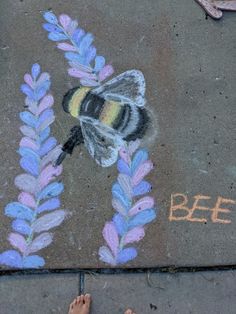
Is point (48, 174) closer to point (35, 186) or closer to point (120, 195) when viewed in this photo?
point (35, 186)

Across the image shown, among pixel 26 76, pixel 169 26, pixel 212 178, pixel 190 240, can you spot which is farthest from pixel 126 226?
pixel 169 26

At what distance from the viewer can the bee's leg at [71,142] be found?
10.7 feet

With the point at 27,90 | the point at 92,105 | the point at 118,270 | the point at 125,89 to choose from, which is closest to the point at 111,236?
the point at 118,270

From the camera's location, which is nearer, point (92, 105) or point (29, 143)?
point (29, 143)

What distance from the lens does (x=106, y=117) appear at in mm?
3410

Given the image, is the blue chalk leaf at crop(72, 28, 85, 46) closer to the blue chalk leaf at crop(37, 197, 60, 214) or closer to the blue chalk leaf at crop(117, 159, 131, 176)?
the blue chalk leaf at crop(117, 159, 131, 176)

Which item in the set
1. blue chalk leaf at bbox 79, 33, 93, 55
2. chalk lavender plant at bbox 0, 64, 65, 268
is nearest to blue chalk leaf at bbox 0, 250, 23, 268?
chalk lavender plant at bbox 0, 64, 65, 268

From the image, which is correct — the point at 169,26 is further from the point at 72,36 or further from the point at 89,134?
the point at 89,134

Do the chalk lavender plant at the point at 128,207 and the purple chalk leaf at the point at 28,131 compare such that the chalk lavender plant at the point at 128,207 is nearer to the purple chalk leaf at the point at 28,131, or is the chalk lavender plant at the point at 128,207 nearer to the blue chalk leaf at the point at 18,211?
the blue chalk leaf at the point at 18,211

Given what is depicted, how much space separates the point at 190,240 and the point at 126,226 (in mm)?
400

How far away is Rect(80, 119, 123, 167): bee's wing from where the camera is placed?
3.29 m

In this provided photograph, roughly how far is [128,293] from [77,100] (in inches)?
50.3

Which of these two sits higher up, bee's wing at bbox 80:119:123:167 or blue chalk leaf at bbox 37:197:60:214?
bee's wing at bbox 80:119:123:167

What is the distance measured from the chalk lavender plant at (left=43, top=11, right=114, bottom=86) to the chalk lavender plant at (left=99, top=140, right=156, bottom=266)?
0.55 meters
